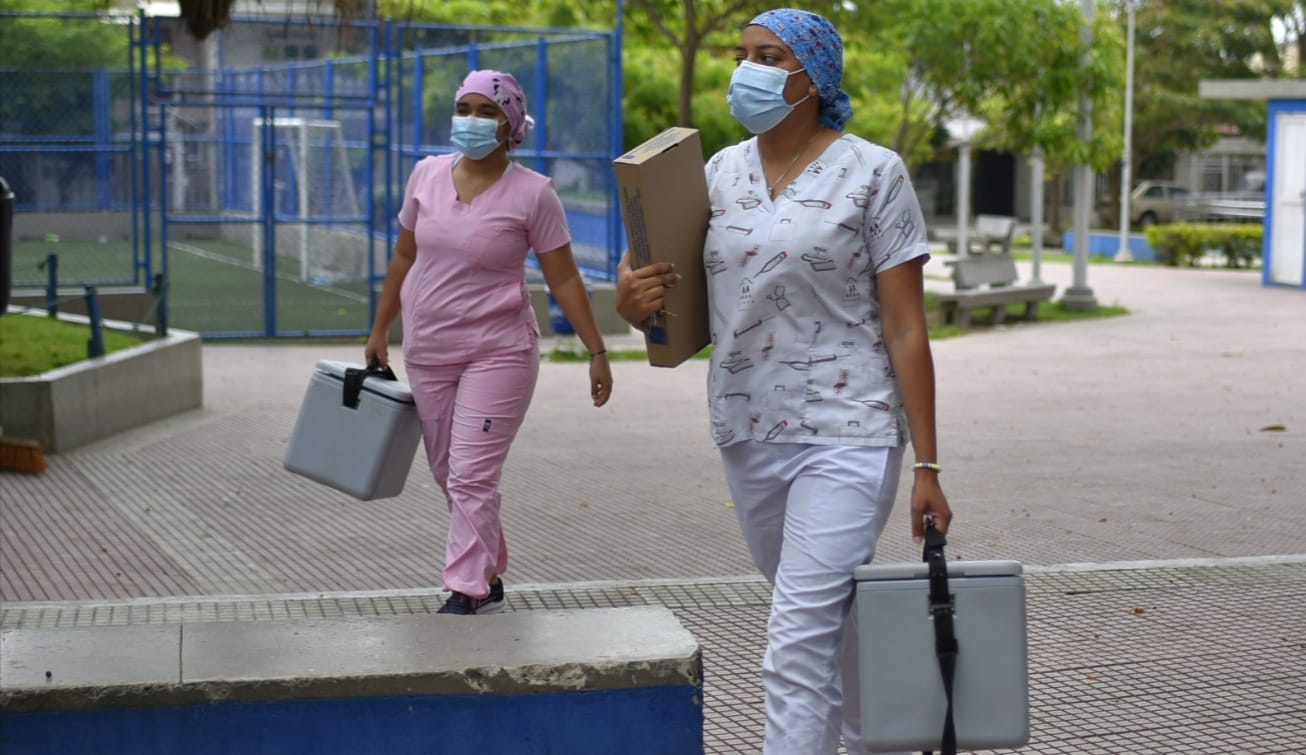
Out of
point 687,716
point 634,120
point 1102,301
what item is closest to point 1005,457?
point 687,716

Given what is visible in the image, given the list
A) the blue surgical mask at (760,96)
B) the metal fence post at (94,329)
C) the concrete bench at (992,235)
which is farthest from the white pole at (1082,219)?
the blue surgical mask at (760,96)

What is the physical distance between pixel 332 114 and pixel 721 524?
13994mm

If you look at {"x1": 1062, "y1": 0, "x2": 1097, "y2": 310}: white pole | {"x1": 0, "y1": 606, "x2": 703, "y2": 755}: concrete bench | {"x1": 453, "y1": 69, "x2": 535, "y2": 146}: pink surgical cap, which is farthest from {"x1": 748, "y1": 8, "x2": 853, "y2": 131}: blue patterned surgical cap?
{"x1": 1062, "y1": 0, "x2": 1097, "y2": 310}: white pole

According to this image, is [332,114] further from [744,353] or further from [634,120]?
[744,353]

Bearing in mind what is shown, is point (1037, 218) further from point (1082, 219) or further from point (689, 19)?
point (689, 19)

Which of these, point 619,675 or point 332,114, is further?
point 332,114

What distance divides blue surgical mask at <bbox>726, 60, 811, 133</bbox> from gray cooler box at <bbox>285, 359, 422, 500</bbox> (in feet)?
7.60

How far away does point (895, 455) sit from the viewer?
376 cm

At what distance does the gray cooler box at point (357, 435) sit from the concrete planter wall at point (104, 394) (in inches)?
165

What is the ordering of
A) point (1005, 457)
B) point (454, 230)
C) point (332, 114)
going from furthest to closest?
1. point (332, 114)
2. point (1005, 457)
3. point (454, 230)

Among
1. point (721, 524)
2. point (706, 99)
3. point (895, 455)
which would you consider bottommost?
point (721, 524)

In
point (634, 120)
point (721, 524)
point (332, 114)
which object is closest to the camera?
point (721, 524)

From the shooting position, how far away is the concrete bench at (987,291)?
1862 cm

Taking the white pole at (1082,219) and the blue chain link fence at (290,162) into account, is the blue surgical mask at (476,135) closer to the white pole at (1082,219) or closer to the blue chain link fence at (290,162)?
the blue chain link fence at (290,162)
